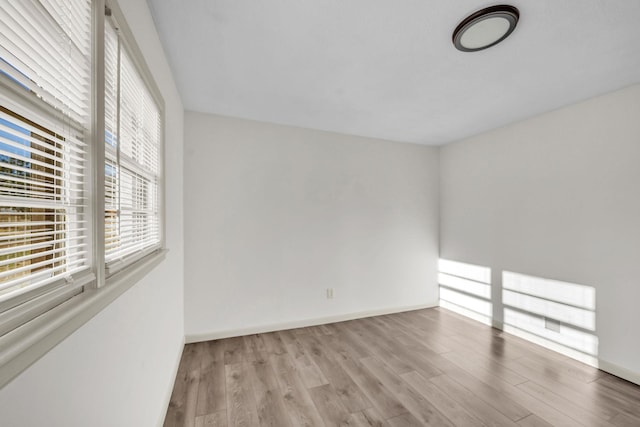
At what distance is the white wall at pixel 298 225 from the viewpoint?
289cm

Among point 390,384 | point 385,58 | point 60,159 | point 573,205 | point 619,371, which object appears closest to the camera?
point 60,159

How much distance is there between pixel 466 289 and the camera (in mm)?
3682

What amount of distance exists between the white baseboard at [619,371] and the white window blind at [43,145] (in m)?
3.79

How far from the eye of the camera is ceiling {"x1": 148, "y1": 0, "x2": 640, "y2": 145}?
1.49 metres

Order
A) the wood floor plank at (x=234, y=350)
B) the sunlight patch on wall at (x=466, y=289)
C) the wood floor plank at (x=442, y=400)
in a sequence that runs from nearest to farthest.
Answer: the wood floor plank at (x=442, y=400) < the wood floor plank at (x=234, y=350) < the sunlight patch on wall at (x=466, y=289)

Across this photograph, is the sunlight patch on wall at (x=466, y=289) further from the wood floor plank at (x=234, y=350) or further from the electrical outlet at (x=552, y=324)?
the wood floor plank at (x=234, y=350)

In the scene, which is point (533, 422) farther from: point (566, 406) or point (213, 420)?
point (213, 420)

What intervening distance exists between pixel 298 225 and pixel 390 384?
1.88 metres

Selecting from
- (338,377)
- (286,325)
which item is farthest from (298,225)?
(338,377)

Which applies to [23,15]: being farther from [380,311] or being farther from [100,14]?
[380,311]

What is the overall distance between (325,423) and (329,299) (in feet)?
5.54

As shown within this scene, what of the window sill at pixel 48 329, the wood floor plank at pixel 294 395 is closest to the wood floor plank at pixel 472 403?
the wood floor plank at pixel 294 395

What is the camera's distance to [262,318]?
3090mm

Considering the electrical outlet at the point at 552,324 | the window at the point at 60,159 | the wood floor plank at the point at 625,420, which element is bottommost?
the wood floor plank at the point at 625,420
